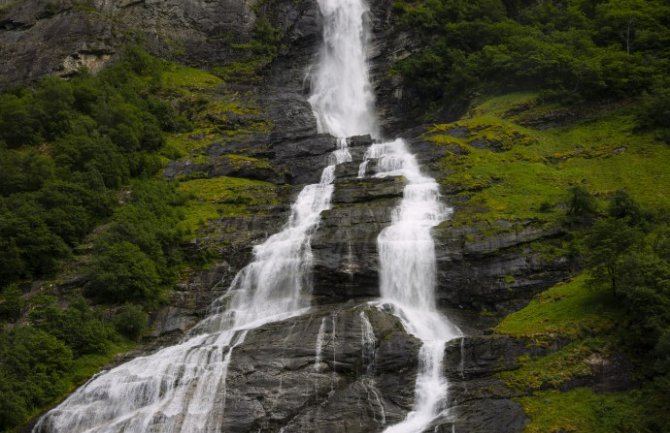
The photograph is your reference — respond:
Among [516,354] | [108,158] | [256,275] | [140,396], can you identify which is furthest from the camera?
[108,158]

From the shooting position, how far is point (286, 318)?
79.6ft

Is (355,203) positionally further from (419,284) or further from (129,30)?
(129,30)

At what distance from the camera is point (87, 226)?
31672 millimetres

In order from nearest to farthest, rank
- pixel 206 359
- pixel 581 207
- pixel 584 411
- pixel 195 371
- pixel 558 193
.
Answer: pixel 584 411
pixel 195 371
pixel 206 359
pixel 581 207
pixel 558 193

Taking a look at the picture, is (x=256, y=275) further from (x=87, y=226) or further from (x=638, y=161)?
(x=638, y=161)

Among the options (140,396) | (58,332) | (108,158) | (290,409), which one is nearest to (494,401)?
(290,409)

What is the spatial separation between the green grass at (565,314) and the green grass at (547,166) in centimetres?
518

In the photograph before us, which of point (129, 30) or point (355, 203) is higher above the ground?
point (129, 30)

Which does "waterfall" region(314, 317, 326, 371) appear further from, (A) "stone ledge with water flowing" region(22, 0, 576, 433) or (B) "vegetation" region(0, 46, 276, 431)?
(B) "vegetation" region(0, 46, 276, 431)

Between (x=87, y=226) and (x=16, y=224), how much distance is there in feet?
11.8

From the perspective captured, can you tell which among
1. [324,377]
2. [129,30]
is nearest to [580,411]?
[324,377]

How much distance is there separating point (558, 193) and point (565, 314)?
411 inches

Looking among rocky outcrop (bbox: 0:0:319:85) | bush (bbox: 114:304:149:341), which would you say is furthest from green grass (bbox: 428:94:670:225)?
rocky outcrop (bbox: 0:0:319:85)

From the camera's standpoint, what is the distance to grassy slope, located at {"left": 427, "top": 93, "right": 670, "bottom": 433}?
56.5 ft
